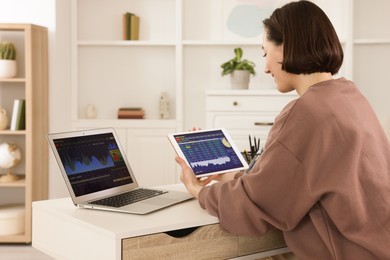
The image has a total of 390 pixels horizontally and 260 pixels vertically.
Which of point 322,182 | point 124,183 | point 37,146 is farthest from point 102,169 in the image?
point 37,146

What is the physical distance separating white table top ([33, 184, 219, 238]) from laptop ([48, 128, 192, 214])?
3cm

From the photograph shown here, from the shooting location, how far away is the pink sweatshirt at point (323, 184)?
165 centimetres

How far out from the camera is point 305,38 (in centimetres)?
175

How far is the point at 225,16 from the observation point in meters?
5.21

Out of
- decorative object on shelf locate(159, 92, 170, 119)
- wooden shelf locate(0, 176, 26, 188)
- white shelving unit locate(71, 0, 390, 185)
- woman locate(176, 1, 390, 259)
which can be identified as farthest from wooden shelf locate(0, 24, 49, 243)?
woman locate(176, 1, 390, 259)

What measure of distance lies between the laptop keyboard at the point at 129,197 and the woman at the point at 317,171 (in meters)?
0.35

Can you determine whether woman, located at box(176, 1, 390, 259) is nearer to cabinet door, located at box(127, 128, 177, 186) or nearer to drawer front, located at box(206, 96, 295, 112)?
drawer front, located at box(206, 96, 295, 112)

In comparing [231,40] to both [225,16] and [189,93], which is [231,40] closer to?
[225,16]

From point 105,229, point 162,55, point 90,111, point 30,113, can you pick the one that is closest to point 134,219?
point 105,229

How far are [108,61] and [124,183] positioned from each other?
3.21m

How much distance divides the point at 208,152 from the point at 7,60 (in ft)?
8.69

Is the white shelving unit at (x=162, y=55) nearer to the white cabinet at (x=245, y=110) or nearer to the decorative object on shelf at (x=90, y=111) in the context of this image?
the decorative object on shelf at (x=90, y=111)

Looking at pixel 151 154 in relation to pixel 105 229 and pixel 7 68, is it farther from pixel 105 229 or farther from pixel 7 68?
pixel 105 229

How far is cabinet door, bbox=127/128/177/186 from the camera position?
5.06 metres
